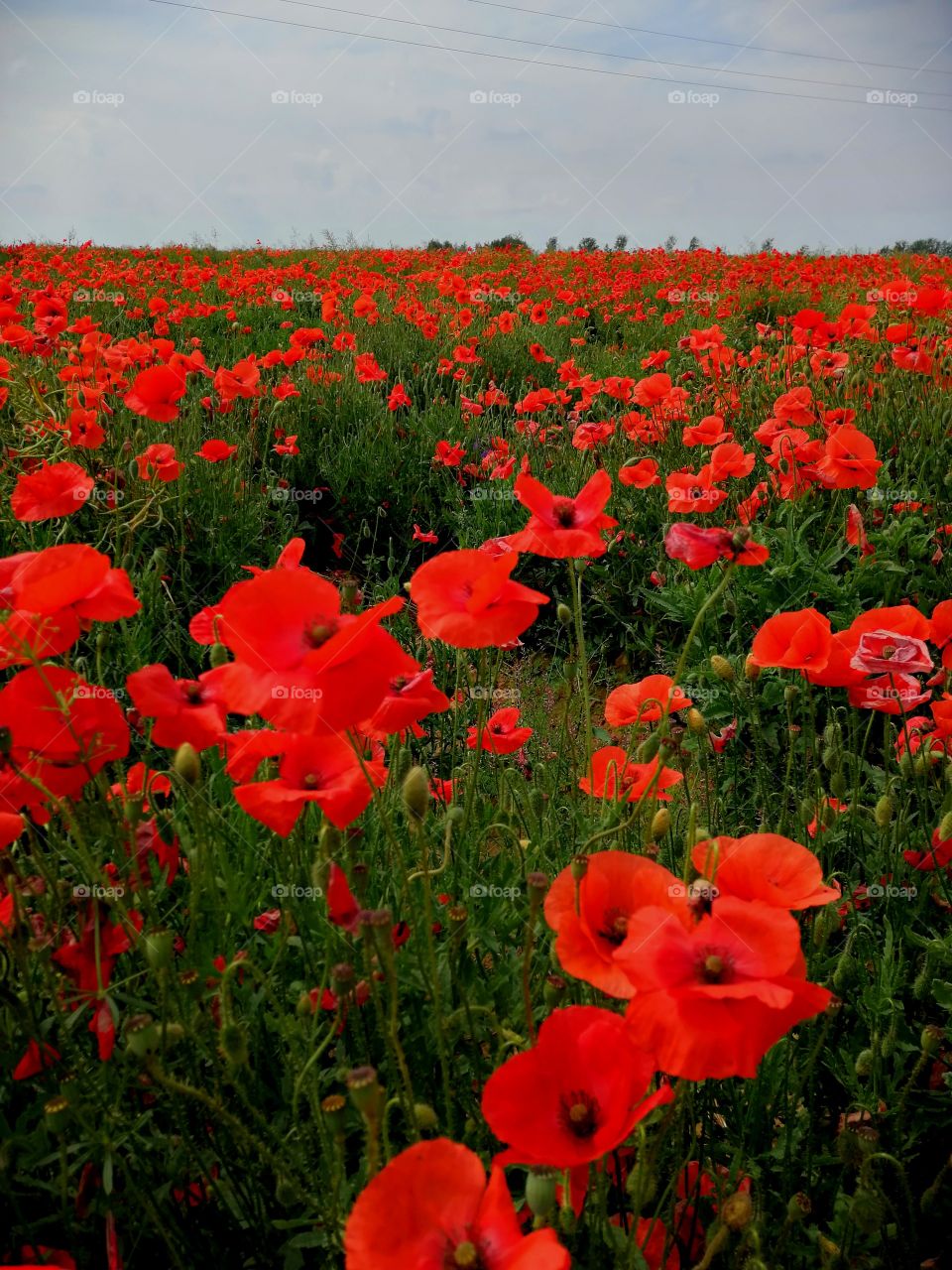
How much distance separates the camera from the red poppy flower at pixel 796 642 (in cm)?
148

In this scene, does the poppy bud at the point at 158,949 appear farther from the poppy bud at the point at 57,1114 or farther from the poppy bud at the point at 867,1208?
the poppy bud at the point at 867,1208

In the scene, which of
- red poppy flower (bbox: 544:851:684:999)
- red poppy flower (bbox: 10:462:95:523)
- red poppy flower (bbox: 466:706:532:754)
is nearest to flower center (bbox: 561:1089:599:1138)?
red poppy flower (bbox: 544:851:684:999)

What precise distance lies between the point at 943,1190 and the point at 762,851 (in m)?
0.92

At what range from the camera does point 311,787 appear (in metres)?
1.09

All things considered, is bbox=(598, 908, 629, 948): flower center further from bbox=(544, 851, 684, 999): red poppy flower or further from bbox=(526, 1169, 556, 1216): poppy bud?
bbox=(526, 1169, 556, 1216): poppy bud

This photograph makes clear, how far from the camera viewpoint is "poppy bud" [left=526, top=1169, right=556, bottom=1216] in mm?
776

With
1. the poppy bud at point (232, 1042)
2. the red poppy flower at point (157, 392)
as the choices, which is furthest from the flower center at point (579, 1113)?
the red poppy flower at point (157, 392)

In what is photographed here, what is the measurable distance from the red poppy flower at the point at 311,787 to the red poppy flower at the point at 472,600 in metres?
0.19

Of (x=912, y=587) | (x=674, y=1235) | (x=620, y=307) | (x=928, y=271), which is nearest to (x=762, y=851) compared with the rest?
(x=674, y=1235)

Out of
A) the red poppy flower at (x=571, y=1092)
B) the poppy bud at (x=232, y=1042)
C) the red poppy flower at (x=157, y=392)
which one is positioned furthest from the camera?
the red poppy flower at (x=157, y=392)

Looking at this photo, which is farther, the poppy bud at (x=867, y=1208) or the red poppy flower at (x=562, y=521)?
the red poppy flower at (x=562, y=521)

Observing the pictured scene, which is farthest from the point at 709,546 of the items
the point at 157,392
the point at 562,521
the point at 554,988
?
the point at 157,392

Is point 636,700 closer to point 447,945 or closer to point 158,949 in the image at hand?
point 447,945

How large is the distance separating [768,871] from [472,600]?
435 mm
